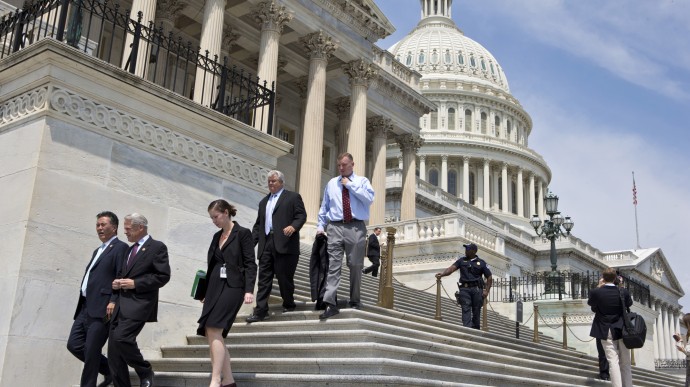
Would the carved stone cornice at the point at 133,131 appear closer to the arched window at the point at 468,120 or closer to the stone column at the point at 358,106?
the stone column at the point at 358,106

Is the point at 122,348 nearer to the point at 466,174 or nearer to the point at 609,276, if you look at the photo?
the point at 609,276

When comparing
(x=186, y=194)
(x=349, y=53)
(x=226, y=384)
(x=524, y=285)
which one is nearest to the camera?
(x=226, y=384)

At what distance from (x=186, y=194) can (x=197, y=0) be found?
20.4 m

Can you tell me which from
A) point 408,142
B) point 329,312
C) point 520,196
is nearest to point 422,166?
point 520,196

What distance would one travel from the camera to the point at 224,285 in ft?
23.0

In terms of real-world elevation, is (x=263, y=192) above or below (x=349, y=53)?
below

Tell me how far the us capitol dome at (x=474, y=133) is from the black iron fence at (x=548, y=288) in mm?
63331

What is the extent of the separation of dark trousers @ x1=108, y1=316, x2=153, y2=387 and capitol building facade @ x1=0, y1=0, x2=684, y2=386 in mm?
1567

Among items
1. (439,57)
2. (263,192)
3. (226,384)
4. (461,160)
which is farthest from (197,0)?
(439,57)

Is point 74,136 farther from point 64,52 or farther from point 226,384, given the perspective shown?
point 226,384

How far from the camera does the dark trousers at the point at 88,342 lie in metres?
6.83

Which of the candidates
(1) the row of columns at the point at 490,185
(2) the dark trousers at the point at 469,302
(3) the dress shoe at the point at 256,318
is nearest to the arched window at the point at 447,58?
(1) the row of columns at the point at 490,185

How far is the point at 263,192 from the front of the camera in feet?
35.8

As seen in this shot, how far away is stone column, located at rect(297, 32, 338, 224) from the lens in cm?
2797
